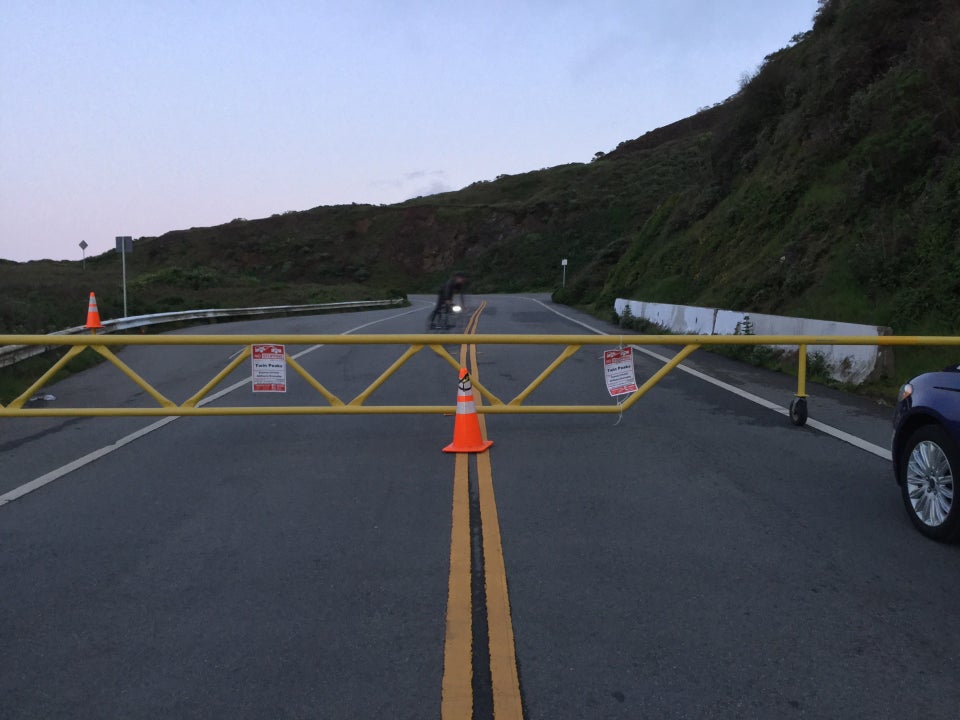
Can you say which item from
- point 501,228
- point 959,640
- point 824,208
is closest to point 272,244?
point 501,228

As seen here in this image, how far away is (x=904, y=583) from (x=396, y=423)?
555cm

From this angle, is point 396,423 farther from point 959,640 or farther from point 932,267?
point 932,267

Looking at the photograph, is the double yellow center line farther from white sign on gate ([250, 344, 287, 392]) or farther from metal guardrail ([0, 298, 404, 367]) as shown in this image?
metal guardrail ([0, 298, 404, 367])

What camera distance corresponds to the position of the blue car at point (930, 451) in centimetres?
468

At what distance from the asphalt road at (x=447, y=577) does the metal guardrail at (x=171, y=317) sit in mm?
3590

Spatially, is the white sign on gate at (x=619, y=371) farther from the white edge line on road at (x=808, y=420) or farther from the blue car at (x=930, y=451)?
the blue car at (x=930, y=451)

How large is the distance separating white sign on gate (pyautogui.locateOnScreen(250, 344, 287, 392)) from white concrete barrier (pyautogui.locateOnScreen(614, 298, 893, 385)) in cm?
764

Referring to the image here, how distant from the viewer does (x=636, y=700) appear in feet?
10.1

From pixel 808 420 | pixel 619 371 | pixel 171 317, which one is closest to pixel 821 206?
pixel 808 420

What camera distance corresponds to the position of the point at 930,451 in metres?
4.90

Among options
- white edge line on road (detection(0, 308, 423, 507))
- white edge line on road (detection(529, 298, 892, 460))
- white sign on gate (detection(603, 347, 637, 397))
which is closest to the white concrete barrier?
white edge line on road (detection(529, 298, 892, 460))

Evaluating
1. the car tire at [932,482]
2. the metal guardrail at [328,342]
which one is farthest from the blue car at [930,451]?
the metal guardrail at [328,342]

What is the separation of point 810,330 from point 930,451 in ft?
25.3

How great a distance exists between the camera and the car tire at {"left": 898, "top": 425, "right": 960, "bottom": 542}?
183 inches
